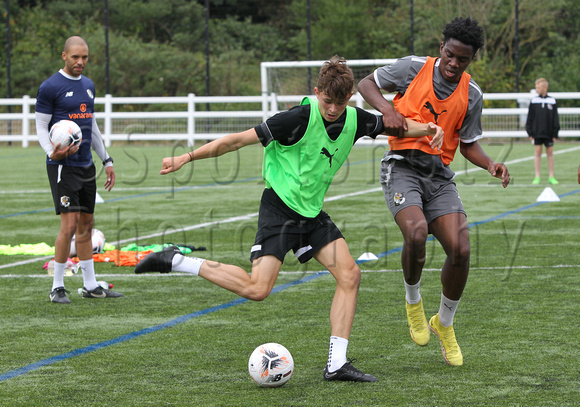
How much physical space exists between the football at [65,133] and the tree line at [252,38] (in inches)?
1012

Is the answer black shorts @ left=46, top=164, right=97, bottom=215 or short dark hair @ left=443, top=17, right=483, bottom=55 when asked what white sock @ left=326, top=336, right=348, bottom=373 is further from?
black shorts @ left=46, top=164, right=97, bottom=215

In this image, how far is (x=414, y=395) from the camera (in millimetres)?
4742

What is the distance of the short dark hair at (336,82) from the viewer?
16.6 feet

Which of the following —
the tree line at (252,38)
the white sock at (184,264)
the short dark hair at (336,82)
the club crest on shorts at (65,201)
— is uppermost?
the tree line at (252,38)

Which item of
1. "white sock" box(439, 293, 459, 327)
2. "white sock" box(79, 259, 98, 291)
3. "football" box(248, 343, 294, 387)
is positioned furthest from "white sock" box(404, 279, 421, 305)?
"white sock" box(79, 259, 98, 291)

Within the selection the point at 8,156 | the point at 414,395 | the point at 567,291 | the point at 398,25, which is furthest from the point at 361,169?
the point at 398,25

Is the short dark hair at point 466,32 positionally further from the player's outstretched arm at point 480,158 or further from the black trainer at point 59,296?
the black trainer at point 59,296

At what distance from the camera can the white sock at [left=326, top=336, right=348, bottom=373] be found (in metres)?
5.07

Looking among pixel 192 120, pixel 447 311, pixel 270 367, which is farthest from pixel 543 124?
pixel 192 120

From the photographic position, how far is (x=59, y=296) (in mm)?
7469

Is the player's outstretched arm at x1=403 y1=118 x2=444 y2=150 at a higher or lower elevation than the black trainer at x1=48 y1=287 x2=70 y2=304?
higher

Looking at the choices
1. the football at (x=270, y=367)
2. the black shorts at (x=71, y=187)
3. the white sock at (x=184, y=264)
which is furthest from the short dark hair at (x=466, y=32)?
the black shorts at (x=71, y=187)

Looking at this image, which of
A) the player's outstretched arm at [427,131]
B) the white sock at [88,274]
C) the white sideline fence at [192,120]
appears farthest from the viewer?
the white sideline fence at [192,120]

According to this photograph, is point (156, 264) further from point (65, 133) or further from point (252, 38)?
point (252, 38)
